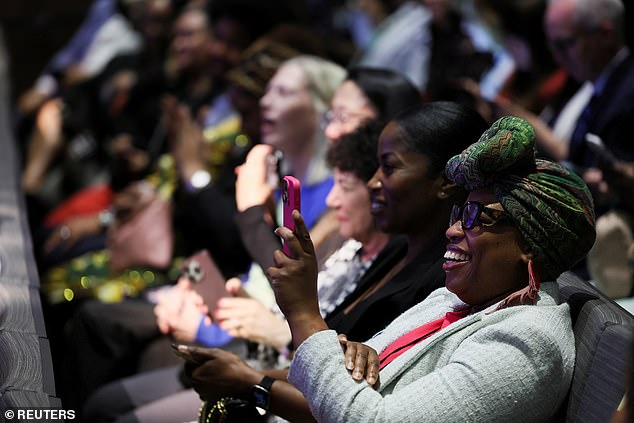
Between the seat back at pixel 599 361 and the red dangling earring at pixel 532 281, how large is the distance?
13 centimetres

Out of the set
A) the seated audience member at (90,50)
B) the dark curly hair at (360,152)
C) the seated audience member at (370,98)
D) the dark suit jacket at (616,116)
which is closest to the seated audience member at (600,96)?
the dark suit jacket at (616,116)

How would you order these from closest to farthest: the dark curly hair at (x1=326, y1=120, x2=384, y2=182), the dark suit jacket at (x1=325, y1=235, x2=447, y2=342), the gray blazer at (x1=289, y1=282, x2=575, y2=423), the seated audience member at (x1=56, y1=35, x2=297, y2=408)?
the gray blazer at (x1=289, y1=282, x2=575, y2=423) → the dark suit jacket at (x1=325, y1=235, x2=447, y2=342) → the dark curly hair at (x1=326, y1=120, x2=384, y2=182) → the seated audience member at (x1=56, y1=35, x2=297, y2=408)

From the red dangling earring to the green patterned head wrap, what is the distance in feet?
0.06

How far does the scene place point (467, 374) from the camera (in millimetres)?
2055

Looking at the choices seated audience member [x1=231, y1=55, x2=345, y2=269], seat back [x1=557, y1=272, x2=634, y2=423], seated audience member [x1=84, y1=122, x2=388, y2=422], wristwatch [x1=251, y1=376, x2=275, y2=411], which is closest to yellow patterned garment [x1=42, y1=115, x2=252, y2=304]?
seated audience member [x1=231, y1=55, x2=345, y2=269]

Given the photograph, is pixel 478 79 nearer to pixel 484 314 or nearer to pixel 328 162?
pixel 328 162

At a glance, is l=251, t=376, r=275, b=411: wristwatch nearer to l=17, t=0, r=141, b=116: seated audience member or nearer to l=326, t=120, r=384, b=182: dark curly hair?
l=326, t=120, r=384, b=182: dark curly hair

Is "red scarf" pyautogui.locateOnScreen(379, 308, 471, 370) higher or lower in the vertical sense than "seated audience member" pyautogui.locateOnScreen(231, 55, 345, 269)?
higher

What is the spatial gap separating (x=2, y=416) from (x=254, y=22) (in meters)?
4.07

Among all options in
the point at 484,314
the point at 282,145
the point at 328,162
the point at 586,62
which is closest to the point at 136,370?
the point at 282,145

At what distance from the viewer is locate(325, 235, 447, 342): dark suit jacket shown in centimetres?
275

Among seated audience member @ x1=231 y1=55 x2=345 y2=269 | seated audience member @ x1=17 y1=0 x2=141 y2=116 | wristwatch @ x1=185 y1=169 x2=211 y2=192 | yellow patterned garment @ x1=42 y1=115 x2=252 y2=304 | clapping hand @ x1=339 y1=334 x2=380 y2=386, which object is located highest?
clapping hand @ x1=339 y1=334 x2=380 y2=386

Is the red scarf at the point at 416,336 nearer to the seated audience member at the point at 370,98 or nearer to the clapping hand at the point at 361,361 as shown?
the clapping hand at the point at 361,361

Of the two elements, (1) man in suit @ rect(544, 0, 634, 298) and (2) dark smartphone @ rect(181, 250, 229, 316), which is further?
(1) man in suit @ rect(544, 0, 634, 298)
